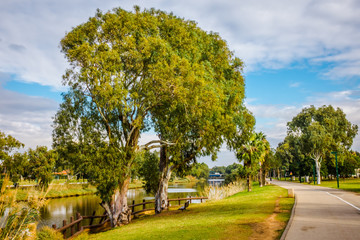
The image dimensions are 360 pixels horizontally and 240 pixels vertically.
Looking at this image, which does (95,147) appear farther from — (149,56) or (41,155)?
(41,155)

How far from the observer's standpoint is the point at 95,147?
789 inches

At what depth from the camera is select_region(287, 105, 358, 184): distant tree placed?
184ft

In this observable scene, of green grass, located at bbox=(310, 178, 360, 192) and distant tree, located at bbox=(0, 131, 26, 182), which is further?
distant tree, located at bbox=(0, 131, 26, 182)

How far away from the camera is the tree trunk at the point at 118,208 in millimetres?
21047

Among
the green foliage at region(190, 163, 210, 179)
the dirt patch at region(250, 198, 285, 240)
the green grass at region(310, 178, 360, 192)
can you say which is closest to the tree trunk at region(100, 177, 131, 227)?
the green foliage at region(190, 163, 210, 179)

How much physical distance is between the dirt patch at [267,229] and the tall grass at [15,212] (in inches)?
303

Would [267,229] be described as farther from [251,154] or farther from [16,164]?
[16,164]

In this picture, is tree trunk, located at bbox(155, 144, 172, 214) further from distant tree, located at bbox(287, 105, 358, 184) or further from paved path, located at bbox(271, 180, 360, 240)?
distant tree, located at bbox(287, 105, 358, 184)

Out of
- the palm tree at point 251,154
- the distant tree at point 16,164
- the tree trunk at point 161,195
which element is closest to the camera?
the tree trunk at point 161,195

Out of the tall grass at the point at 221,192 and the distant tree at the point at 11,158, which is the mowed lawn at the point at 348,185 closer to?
the tall grass at the point at 221,192

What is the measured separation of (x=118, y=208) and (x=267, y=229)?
1230 cm

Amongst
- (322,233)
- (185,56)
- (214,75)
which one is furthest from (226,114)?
(322,233)

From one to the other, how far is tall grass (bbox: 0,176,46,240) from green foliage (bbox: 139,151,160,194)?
69.1 ft

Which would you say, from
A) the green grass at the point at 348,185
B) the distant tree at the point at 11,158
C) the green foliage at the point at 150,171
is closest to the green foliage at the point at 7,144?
the distant tree at the point at 11,158
